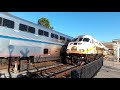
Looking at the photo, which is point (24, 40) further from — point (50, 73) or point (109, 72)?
point (109, 72)

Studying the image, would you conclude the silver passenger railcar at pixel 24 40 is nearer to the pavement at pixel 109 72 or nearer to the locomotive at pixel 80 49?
the locomotive at pixel 80 49

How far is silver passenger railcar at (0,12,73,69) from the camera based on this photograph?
12.4 m

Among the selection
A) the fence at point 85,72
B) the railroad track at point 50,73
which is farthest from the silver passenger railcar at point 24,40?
the fence at point 85,72

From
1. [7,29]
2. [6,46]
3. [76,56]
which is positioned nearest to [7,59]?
[6,46]

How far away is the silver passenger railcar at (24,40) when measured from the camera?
1238 centimetres

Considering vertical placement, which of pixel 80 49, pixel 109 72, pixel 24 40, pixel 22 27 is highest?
pixel 22 27

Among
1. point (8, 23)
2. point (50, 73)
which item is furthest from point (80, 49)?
point (8, 23)

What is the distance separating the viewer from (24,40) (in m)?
14.3

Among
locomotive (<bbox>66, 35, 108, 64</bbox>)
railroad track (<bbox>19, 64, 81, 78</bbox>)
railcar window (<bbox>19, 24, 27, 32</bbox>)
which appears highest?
railcar window (<bbox>19, 24, 27, 32</bbox>)

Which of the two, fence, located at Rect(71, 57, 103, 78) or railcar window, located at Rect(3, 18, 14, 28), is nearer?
fence, located at Rect(71, 57, 103, 78)

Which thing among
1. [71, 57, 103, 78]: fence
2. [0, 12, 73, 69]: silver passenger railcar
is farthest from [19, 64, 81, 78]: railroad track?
[0, 12, 73, 69]: silver passenger railcar

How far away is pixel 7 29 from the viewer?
1259 cm

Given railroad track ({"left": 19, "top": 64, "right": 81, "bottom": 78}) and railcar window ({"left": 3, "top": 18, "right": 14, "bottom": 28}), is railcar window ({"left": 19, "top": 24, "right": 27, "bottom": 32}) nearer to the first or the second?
railcar window ({"left": 3, "top": 18, "right": 14, "bottom": 28})
